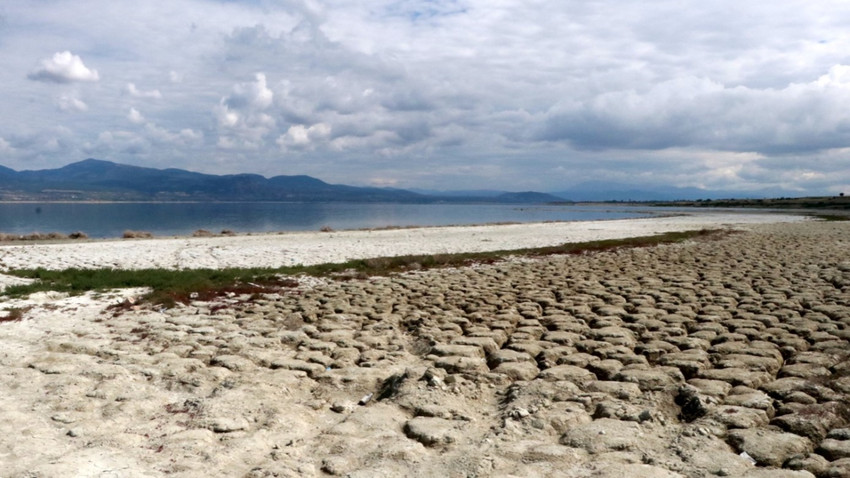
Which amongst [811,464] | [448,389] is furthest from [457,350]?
[811,464]

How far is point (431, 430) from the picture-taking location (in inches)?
188

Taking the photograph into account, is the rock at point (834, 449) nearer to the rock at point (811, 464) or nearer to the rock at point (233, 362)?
the rock at point (811, 464)

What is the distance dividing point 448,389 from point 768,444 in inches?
111

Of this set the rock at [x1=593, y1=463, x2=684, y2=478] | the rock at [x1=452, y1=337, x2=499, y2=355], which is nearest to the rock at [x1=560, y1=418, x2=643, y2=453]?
the rock at [x1=593, y1=463, x2=684, y2=478]

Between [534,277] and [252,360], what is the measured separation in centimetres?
808

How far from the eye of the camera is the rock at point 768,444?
4172 millimetres

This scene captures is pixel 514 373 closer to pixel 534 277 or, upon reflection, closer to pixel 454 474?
pixel 454 474

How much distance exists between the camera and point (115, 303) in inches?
407

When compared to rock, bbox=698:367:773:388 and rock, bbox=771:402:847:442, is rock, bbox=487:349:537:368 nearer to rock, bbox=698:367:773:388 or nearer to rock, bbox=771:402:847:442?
rock, bbox=698:367:773:388

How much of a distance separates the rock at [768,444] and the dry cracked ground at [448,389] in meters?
0.02

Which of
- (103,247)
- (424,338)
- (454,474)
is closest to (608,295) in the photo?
(424,338)

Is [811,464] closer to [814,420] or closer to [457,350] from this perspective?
[814,420]

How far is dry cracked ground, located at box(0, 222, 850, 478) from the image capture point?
13.9 ft

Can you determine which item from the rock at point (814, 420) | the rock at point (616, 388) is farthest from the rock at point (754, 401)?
the rock at point (616, 388)
